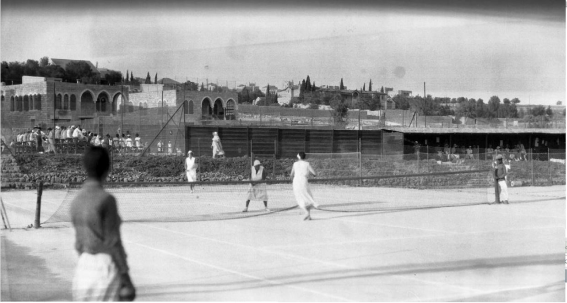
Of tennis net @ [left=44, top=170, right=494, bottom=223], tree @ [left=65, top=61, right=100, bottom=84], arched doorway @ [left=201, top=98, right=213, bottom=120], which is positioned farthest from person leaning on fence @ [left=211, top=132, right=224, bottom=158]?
tree @ [left=65, top=61, right=100, bottom=84]

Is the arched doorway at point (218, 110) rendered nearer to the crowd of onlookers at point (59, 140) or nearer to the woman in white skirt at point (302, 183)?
the crowd of onlookers at point (59, 140)

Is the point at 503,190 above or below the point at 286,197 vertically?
above

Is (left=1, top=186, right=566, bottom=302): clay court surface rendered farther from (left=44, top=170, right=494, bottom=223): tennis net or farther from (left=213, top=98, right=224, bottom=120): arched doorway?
(left=213, top=98, right=224, bottom=120): arched doorway

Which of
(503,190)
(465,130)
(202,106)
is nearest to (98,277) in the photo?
(503,190)

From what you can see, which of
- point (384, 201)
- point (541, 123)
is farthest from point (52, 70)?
point (541, 123)

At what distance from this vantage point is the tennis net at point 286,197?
13133mm

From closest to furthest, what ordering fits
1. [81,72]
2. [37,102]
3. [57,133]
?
1. [81,72]
2. [37,102]
3. [57,133]

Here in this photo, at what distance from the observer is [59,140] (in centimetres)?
1758

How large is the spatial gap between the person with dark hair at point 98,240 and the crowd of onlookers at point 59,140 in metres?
11.6

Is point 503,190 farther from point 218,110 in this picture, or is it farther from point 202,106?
point 202,106

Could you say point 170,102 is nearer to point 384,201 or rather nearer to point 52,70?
point 384,201

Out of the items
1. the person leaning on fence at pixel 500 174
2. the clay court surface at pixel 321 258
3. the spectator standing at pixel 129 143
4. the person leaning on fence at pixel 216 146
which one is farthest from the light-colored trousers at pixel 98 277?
the person leaning on fence at pixel 216 146

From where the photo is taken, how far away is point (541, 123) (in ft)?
84.1

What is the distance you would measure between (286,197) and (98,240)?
48.0ft
